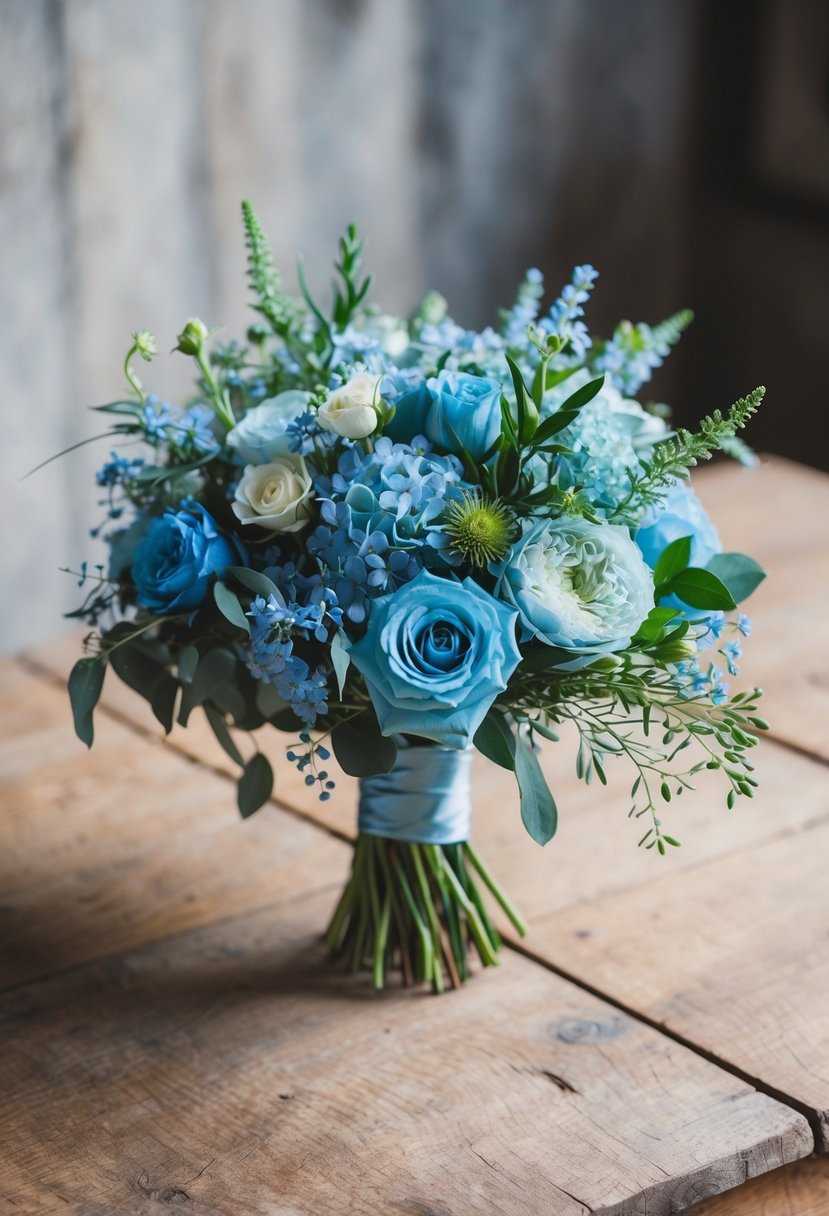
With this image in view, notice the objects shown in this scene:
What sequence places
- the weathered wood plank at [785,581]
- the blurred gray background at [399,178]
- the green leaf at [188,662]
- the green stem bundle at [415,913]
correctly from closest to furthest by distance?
the green leaf at [188,662] → the green stem bundle at [415,913] → the weathered wood plank at [785,581] → the blurred gray background at [399,178]

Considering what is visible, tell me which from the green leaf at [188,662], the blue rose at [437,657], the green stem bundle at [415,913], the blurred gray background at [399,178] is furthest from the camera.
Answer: the blurred gray background at [399,178]

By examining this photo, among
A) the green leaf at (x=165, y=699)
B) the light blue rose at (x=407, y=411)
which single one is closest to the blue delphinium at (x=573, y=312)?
the light blue rose at (x=407, y=411)

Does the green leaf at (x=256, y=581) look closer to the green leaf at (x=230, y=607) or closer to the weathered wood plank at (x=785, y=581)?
the green leaf at (x=230, y=607)

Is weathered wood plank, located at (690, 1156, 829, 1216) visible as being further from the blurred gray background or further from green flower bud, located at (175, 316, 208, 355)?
the blurred gray background

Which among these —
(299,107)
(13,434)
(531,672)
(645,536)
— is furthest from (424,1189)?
(299,107)

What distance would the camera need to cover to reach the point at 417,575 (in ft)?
2.98

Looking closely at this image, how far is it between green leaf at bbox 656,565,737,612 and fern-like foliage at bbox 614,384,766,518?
56mm

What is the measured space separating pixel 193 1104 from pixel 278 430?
45cm

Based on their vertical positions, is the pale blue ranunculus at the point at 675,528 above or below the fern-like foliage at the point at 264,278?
below

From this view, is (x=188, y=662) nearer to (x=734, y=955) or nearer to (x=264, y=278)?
(x=264, y=278)

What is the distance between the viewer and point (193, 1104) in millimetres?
959

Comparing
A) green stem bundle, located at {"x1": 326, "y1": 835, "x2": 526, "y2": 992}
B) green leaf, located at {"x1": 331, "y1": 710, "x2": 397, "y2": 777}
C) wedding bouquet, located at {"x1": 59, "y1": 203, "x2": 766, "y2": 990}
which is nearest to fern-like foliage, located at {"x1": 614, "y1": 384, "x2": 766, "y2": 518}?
wedding bouquet, located at {"x1": 59, "y1": 203, "x2": 766, "y2": 990}

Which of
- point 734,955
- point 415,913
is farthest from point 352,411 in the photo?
point 734,955

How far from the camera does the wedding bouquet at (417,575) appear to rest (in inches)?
35.4
